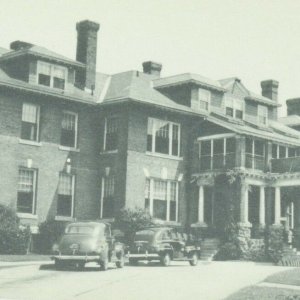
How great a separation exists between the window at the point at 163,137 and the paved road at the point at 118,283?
40.7ft


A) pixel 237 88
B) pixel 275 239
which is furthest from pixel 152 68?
pixel 275 239

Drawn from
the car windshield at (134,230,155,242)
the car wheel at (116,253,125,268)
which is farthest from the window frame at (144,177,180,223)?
the car wheel at (116,253,125,268)

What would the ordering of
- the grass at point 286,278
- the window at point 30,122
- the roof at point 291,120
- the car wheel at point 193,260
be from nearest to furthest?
the grass at point 286,278
the car wheel at point 193,260
the window at point 30,122
the roof at point 291,120

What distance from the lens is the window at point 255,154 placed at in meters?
36.0

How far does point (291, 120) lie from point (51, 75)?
23654 millimetres

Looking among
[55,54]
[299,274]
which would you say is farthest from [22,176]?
[299,274]

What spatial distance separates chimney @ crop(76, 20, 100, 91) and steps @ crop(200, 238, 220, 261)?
9.94m

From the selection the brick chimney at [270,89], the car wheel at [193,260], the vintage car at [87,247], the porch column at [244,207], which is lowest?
the car wheel at [193,260]

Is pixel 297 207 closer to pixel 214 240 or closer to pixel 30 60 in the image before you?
pixel 214 240

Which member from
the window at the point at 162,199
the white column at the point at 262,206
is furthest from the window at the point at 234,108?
the window at the point at 162,199

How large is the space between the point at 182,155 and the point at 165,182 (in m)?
2.00

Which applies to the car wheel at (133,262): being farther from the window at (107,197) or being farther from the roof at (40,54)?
the roof at (40,54)

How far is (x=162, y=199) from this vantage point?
34.8m

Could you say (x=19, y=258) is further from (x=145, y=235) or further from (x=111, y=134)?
(x=111, y=134)
